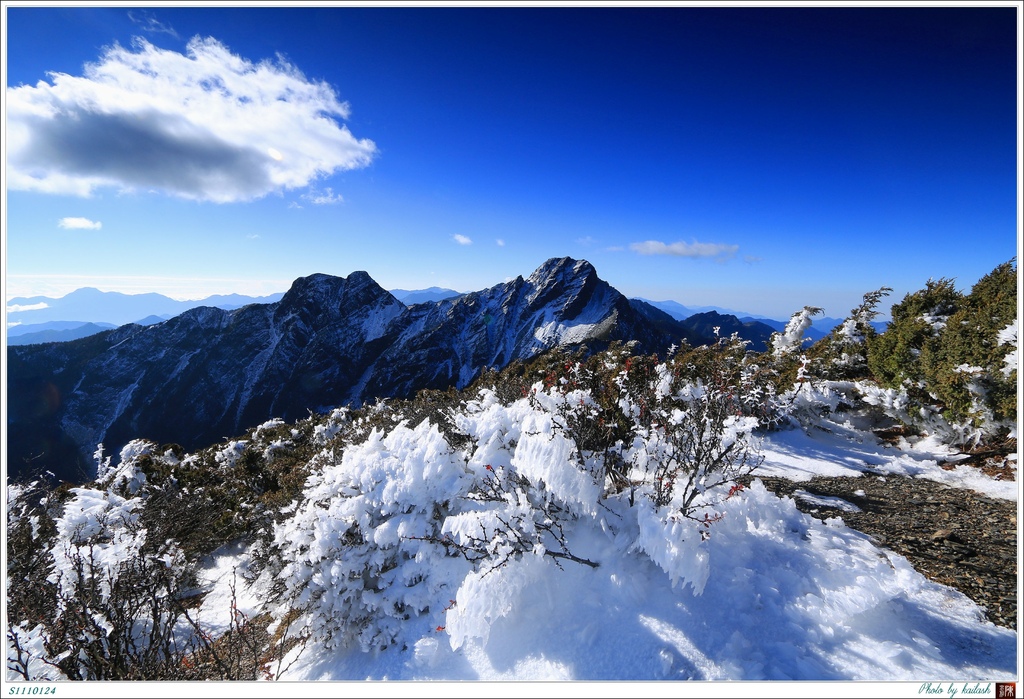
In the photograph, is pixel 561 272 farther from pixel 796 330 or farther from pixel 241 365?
pixel 241 365

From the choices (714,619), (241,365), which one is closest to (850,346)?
(714,619)

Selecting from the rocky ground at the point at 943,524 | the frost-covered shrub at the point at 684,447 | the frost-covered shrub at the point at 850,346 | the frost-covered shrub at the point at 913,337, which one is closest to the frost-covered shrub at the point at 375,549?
the frost-covered shrub at the point at 684,447

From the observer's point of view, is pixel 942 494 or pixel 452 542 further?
pixel 942 494

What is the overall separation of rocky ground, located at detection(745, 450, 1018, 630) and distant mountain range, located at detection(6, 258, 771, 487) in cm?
3247

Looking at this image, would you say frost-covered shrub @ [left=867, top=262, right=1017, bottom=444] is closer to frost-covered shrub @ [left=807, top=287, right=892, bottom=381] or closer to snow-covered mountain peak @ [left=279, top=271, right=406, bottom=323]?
frost-covered shrub @ [left=807, top=287, right=892, bottom=381]

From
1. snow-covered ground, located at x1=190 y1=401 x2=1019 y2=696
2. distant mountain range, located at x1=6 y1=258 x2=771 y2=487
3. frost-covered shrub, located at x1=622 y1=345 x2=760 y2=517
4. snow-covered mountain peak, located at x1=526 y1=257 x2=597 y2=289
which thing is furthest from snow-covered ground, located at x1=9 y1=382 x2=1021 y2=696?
distant mountain range, located at x1=6 y1=258 x2=771 y2=487

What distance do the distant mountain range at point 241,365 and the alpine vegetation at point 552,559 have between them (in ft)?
103

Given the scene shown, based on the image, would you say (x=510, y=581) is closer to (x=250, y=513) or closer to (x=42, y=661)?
(x=42, y=661)

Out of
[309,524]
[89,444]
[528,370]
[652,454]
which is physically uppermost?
[528,370]

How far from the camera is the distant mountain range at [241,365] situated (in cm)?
4938

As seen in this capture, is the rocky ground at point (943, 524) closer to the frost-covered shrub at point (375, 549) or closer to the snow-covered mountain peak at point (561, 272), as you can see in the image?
the frost-covered shrub at point (375, 549)

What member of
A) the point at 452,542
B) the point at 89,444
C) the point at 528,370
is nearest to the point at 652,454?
the point at 452,542

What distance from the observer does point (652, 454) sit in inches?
175

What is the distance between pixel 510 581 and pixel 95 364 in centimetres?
8464
